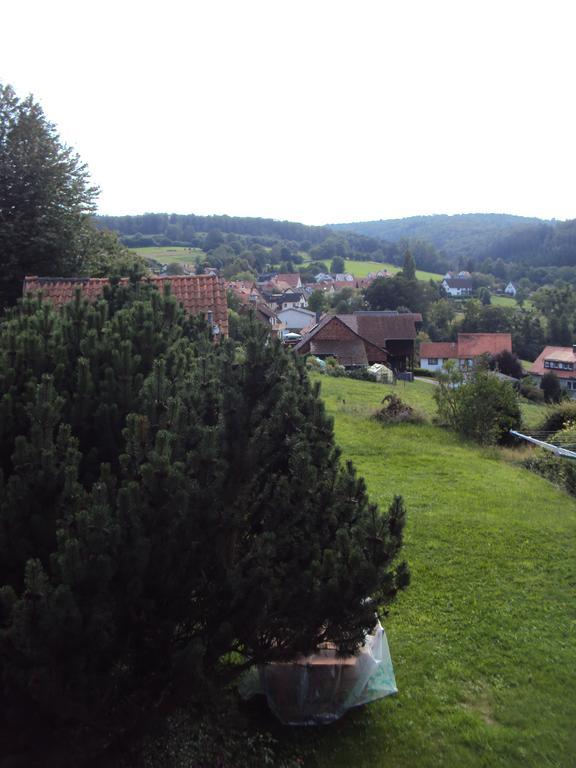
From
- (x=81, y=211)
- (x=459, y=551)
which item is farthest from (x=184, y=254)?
(x=459, y=551)

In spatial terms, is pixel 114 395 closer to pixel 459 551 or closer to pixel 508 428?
pixel 459 551

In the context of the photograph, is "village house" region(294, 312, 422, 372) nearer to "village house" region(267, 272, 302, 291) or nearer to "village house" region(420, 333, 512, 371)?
"village house" region(420, 333, 512, 371)

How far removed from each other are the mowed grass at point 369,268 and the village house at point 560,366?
73.5m

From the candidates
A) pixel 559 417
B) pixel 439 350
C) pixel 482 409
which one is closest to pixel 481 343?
pixel 439 350

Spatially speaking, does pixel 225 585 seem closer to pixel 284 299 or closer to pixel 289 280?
pixel 284 299

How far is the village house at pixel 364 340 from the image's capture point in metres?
38.6

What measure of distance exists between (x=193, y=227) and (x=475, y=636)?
512 feet

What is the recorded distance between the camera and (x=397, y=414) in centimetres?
1934

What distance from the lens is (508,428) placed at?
1862cm

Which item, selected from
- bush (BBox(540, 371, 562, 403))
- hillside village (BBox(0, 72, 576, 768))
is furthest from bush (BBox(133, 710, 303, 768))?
bush (BBox(540, 371, 562, 403))

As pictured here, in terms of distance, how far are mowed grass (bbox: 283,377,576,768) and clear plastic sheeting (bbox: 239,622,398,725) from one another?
14 centimetres

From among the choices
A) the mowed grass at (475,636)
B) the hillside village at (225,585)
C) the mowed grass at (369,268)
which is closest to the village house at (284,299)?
the mowed grass at (369,268)

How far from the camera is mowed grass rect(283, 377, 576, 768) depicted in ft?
18.4

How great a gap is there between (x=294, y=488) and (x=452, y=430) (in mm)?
15040
